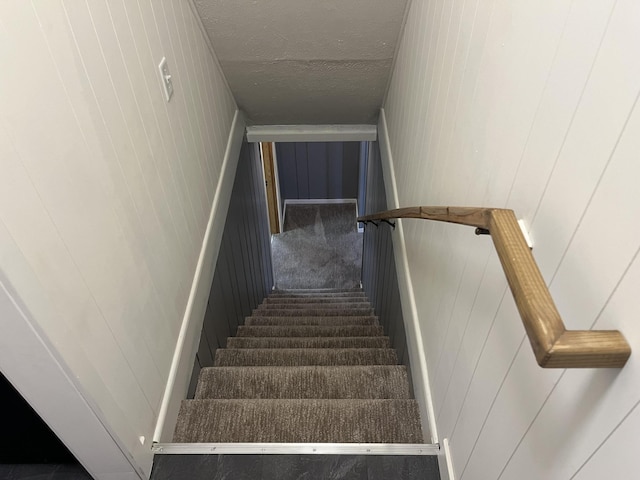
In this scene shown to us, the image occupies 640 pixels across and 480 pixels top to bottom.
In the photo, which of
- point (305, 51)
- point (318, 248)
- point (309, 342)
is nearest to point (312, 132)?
point (305, 51)

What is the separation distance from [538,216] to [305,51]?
7.01 ft

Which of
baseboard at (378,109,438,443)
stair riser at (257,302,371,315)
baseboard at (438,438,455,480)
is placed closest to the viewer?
baseboard at (438,438,455,480)

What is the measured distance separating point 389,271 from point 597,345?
2354 millimetres

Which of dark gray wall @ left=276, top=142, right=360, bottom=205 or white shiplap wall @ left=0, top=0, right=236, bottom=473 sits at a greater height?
white shiplap wall @ left=0, top=0, right=236, bottom=473

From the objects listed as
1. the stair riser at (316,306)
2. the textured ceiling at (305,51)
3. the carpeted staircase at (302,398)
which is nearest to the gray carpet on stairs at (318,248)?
the stair riser at (316,306)

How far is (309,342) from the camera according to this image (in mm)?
2680

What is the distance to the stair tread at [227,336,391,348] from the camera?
2.67 m

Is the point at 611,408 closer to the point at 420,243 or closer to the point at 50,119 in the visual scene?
the point at 50,119

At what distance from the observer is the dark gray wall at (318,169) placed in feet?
21.0

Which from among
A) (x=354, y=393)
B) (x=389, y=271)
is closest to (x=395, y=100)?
(x=389, y=271)

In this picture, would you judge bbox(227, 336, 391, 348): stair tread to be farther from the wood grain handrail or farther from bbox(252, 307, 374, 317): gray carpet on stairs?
the wood grain handrail

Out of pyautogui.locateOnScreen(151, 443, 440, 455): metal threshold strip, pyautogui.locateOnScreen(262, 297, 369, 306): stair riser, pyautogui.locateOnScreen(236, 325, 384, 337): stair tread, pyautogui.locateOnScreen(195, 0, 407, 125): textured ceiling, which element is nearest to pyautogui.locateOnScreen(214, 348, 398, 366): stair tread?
pyautogui.locateOnScreen(236, 325, 384, 337): stair tread

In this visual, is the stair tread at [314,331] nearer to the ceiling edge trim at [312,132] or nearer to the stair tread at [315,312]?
the stair tread at [315,312]

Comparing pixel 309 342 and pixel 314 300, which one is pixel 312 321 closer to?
pixel 309 342
